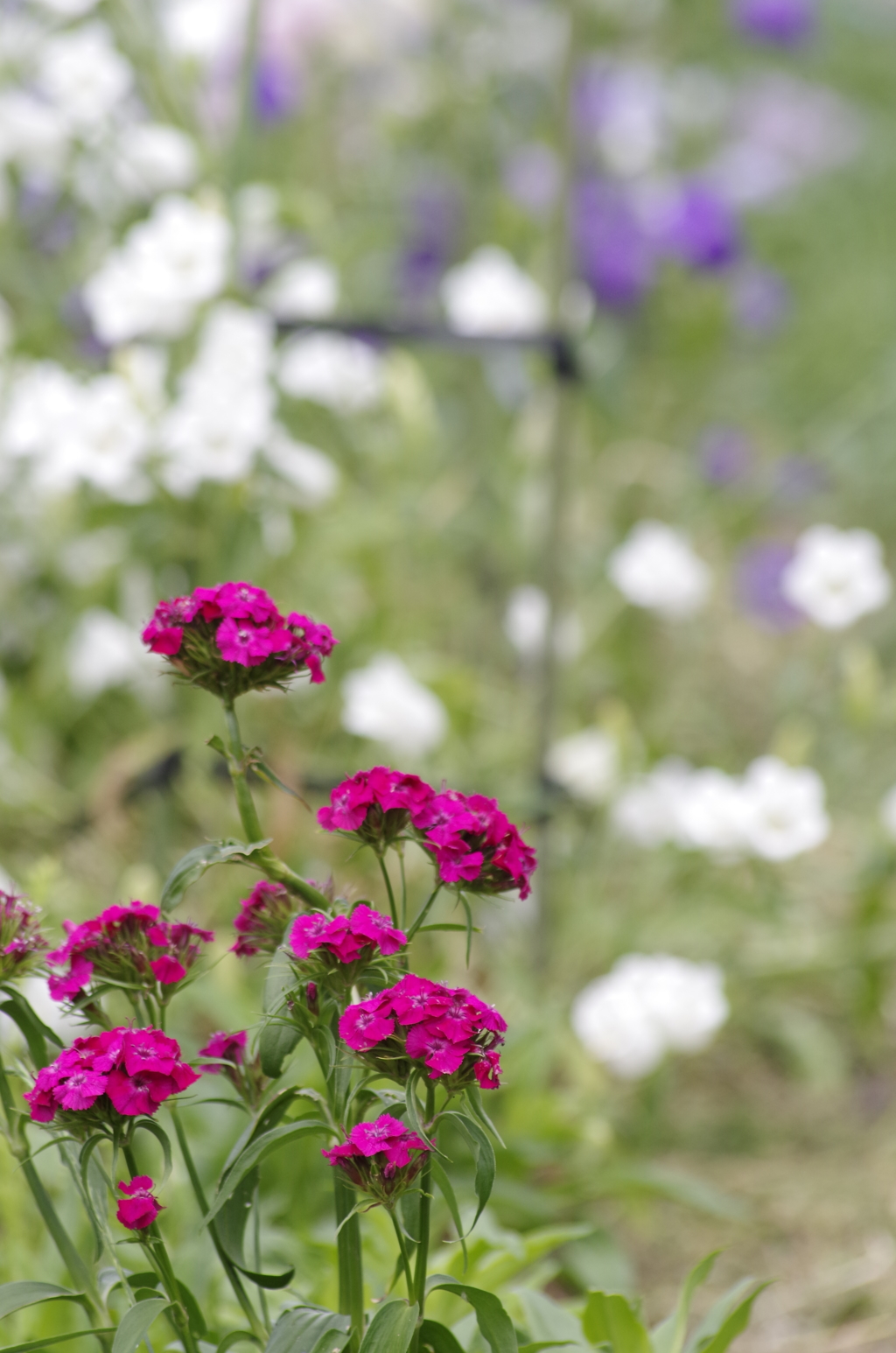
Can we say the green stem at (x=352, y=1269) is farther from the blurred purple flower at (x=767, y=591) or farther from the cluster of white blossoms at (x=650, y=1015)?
the blurred purple flower at (x=767, y=591)

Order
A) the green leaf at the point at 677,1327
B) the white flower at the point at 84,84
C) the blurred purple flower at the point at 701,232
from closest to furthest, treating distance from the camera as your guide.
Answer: the green leaf at the point at 677,1327 < the white flower at the point at 84,84 < the blurred purple flower at the point at 701,232

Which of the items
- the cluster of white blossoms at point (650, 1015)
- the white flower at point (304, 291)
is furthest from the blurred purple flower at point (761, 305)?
the cluster of white blossoms at point (650, 1015)

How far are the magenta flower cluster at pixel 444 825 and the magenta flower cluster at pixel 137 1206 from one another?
0.16 metres

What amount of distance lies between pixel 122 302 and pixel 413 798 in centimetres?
95

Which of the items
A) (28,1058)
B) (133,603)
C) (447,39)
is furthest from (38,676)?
(447,39)

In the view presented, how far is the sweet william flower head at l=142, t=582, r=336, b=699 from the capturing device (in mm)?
545

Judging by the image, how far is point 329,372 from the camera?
158 centimetres

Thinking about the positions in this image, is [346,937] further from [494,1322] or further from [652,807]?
[652,807]

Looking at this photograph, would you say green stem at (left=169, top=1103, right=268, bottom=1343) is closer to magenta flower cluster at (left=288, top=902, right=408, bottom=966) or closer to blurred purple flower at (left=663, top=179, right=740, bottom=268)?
magenta flower cluster at (left=288, top=902, right=408, bottom=966)

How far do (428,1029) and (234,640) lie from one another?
176 mm

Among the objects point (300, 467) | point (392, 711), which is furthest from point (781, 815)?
point (300, 467)

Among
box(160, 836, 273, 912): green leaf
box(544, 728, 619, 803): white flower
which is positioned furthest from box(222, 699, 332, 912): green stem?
box(544, 728, 619, 803): white flower

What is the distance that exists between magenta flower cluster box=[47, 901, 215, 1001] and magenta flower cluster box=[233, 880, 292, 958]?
2 cm

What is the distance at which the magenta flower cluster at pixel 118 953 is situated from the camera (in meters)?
0.57
